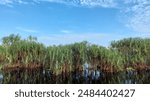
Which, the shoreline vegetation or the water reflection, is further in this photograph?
the shoreline vegetation

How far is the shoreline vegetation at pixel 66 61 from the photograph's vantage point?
12.2 metres

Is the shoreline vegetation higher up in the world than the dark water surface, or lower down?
higher up

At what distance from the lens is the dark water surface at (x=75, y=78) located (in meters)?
10.8

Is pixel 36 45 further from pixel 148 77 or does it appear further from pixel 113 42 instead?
pixel 148 77

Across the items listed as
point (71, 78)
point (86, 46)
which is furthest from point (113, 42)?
point (71, 78)

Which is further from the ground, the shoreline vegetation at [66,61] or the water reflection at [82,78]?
the shoreline vegetation at [66,61]

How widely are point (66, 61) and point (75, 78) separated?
3.50ft

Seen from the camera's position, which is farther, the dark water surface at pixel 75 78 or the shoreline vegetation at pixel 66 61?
the shoreline vegetation at pixel 66 61

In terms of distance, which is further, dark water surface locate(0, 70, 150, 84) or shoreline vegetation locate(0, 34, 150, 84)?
shoreline vegetation locate(0, 34, 150, 84)

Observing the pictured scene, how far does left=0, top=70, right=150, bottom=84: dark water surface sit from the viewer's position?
10.8 m

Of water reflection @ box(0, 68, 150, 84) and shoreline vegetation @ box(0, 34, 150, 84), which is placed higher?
shoreline vegetation @ box(0, 34, 150, 84)

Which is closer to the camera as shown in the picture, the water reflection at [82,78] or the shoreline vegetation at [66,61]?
the water reflection at [82,78]

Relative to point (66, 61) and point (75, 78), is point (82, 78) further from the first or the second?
point (66, 61)

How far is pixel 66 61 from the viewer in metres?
12.4
